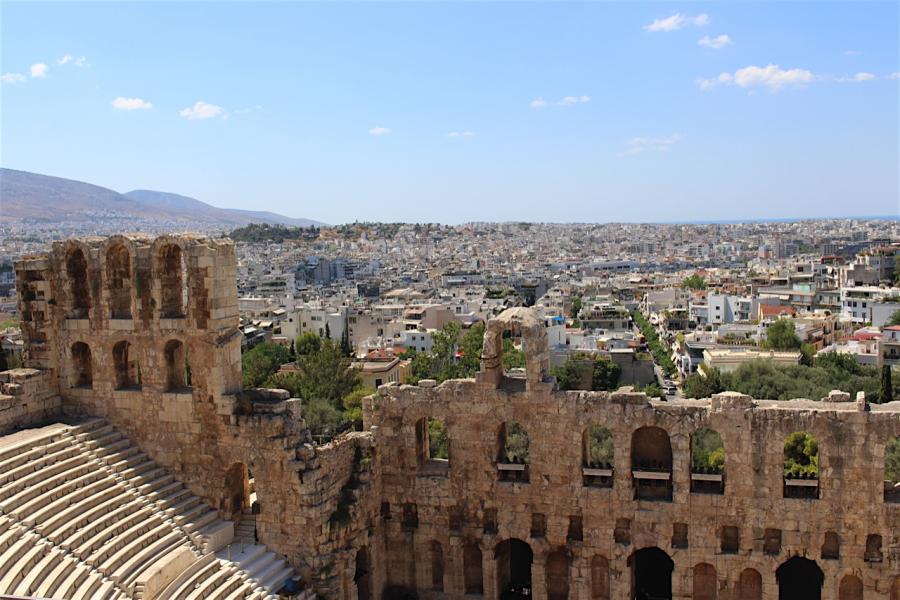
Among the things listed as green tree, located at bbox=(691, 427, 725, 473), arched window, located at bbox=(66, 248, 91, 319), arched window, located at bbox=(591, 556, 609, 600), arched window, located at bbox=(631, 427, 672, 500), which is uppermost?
arched window, located at bbox=(66, 248, 91, 319)

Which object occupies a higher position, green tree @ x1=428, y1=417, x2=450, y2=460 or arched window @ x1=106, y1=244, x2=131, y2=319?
arched window @ x1=106, y1=244, x2=131, y2=319

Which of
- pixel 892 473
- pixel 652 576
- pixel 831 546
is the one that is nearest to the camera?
pixel 831 546

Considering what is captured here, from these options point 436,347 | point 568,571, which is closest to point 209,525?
point 568,571

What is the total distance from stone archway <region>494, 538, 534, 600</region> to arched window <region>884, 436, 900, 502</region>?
9.80 metres

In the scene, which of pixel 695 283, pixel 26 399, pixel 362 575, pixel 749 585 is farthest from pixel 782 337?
pixel 695 283

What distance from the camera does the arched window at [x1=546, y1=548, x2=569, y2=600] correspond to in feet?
78.4

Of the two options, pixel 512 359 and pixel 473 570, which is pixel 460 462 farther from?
pixel 512 359

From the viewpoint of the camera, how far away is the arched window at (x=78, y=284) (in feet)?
77.3

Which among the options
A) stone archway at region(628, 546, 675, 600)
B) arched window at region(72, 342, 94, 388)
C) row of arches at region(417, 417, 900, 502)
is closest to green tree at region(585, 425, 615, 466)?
stone archway at region(628, 546, 675, 600)

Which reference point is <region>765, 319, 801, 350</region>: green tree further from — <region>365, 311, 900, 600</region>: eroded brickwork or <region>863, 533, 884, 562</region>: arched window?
<region>863, 533, 884, 562</region>: arched window

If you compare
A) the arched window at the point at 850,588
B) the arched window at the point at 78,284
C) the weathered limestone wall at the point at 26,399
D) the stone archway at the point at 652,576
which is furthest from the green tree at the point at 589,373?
the weathered limestone wall at the point at 26,399

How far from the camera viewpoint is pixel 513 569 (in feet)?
87.1

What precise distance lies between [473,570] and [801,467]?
43.9ft

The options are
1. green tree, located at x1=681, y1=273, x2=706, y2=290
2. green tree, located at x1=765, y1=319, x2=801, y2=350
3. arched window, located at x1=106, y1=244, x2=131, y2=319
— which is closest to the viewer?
arched window, located at x1=106, y1=244, x2=131, y2=319
